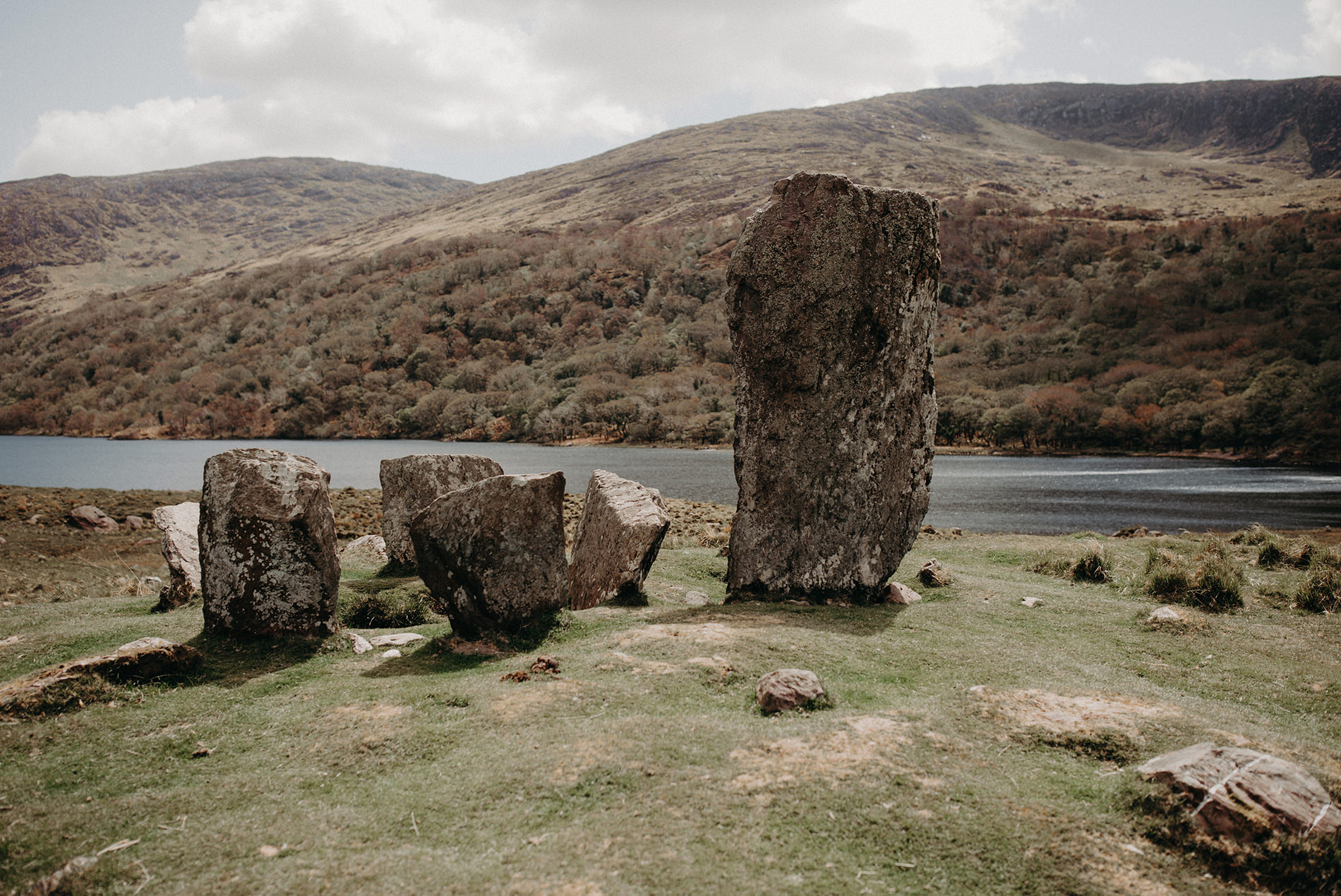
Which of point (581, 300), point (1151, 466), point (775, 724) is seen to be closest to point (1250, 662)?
point (775, 724)

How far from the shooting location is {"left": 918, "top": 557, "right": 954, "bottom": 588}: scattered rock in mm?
12062

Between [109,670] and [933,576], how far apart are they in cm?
1104

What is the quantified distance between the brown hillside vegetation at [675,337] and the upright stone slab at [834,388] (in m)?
68.3

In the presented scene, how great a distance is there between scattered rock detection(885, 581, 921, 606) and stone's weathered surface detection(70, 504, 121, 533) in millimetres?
20458

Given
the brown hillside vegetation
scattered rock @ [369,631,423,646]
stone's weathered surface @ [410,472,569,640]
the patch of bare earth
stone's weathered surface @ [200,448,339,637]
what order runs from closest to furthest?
the patch of bare earth < stone's weathered surface @ [200,448,339,637] < stone's weathered surface @ [410,472,569,640] < scattered rock @ [369,631,423,646] < the brown hillside vegetation

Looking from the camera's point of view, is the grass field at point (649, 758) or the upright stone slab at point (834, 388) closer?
the grass field at point (649, 758)

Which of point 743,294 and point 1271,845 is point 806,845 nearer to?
point 1271,845

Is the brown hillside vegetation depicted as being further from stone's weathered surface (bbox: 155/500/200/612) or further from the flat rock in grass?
the flat rock in grass

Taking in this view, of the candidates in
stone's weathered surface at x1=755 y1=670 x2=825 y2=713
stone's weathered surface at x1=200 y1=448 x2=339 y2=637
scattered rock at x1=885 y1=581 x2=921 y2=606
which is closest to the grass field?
stone's weathered surface at x1=755 y1=670 x2=825 y2=713

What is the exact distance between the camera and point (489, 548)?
8.27m

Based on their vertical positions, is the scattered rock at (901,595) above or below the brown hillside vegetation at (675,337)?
below

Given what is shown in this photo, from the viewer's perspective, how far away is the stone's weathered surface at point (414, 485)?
13.7 m

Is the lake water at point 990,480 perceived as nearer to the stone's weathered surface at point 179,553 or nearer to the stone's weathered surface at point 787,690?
the stone's weathered surface at point 179,553

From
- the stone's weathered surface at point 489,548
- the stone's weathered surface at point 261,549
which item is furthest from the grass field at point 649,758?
the stone's weathered surface at point 489,548
